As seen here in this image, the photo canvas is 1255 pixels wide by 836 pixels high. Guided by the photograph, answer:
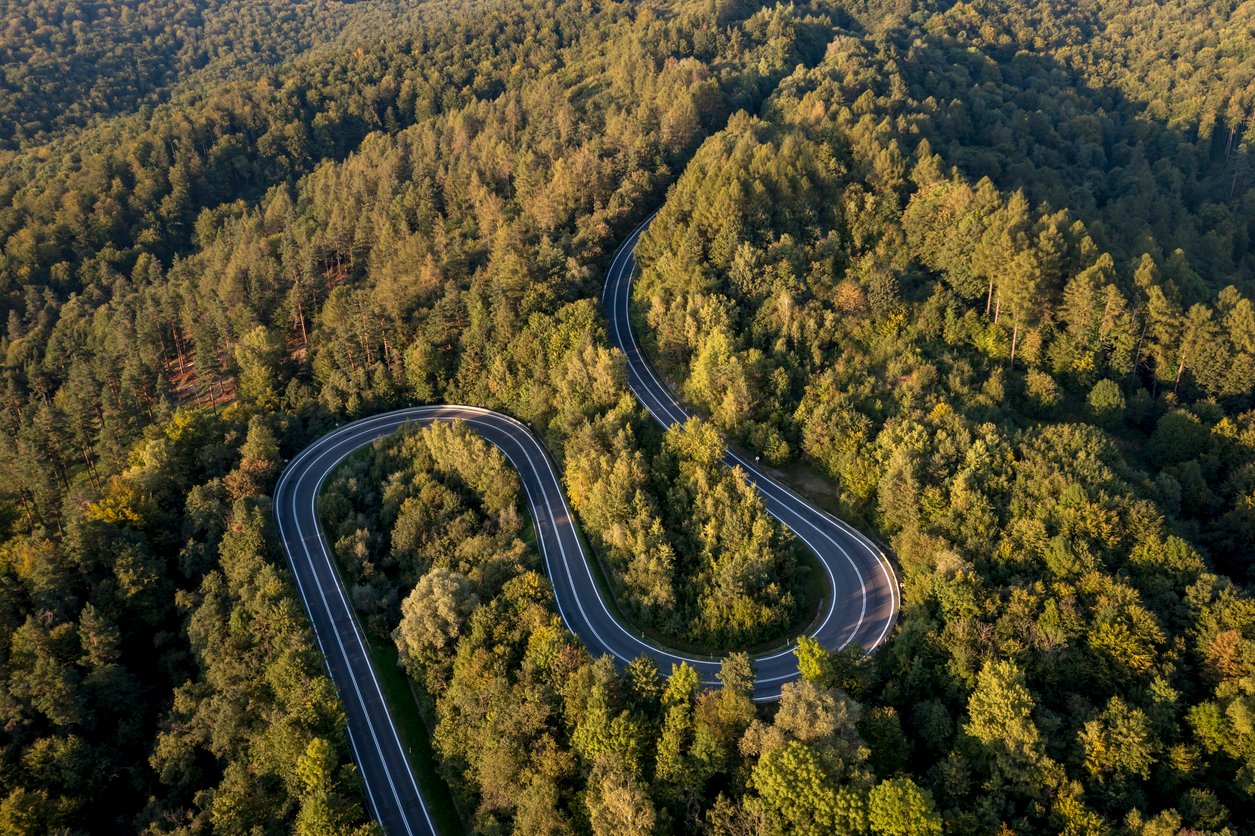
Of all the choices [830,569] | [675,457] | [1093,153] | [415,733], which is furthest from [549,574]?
[1093,153]

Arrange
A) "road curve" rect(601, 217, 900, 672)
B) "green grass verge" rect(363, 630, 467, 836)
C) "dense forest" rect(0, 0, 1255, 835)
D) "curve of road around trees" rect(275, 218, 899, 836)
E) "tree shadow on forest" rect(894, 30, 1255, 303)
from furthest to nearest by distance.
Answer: "tree shadow on forest" rect(894, 30, 1255, 303) → "curve of road around trees" rect(275, 218, 899, 836) → "road curve" rect(601, 217, 900, 672) → "green grass verge" rect(363, 630, 467, 836) → "dense forest" rect(0, 0, 1255, 835)

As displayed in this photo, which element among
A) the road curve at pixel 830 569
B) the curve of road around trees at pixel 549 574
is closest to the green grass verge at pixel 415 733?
the curve of road around trees at pixel 549 574

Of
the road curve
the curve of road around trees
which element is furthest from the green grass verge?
the road curve

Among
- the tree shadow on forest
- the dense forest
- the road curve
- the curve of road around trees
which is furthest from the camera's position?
the tree shadow on forest

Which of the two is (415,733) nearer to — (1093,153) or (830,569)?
(830,569)

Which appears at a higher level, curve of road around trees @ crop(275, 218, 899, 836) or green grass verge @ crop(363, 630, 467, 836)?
curve of road around trees @ crop(275, 218, 899, 836)

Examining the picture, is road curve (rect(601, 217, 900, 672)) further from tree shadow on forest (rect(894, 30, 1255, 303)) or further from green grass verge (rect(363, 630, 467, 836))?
tree shadow on forest (rect(894, 30, 1255, 303))

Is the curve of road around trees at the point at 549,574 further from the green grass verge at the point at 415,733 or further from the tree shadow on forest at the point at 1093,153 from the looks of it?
the tree shadow on forest at the point at 1093,153
